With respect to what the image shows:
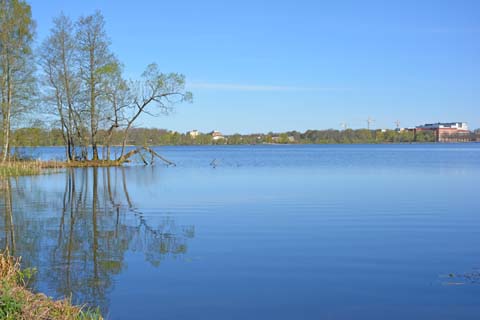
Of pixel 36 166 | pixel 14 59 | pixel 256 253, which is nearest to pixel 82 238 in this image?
pixel 256 253

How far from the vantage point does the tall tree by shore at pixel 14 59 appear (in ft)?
116

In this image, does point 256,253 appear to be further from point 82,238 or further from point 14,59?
point 14,59

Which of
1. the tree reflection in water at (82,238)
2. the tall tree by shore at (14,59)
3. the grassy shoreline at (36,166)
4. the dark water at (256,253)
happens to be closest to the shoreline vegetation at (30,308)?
the dark water at (256,253)

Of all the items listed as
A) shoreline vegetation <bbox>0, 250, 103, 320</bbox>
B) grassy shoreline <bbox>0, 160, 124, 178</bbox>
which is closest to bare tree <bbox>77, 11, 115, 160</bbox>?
grassy shoreline <bbox>0, 160, 124, 178</bbox>

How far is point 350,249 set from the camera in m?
12.1

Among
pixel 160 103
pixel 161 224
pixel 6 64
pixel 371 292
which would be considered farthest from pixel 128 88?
pixel 371 292

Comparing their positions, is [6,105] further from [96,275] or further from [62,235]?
[96,275]

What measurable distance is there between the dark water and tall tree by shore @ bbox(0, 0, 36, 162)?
15.5m

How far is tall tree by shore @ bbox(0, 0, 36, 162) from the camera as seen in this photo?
35219mm

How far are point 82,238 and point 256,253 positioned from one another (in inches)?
186

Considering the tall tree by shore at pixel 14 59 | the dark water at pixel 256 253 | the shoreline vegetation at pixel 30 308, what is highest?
the tall tree by shore at pixel 14 59

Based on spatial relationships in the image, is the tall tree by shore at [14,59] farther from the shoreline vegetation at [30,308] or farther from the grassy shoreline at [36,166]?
the shoreline vegetation at [30,308]

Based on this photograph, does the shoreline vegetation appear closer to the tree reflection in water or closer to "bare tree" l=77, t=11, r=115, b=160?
the tree reflection in water

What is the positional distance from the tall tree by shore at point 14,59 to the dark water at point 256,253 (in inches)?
610
